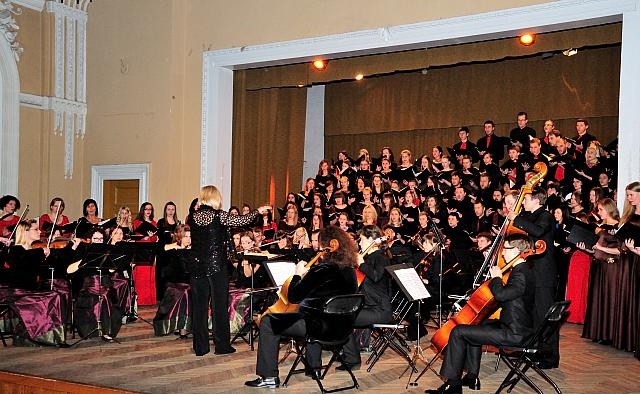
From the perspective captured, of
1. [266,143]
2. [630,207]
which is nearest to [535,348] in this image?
[630,207]

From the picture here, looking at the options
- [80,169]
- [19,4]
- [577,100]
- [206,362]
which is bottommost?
[206,362]

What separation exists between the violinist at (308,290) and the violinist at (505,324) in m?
0.94

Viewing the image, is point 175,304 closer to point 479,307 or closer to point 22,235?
point 22,235

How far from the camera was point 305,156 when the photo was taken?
53.6 feet

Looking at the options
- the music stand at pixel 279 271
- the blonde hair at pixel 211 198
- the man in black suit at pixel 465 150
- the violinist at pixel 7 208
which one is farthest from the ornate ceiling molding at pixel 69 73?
the music stand at pixel 279 271

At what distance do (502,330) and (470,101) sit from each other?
9.35 m

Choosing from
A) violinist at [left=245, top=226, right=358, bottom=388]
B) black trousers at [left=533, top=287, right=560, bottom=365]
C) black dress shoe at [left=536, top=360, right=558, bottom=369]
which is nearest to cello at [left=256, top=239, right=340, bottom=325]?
violinist at [left=245, top=226, right=358, bottom=388]

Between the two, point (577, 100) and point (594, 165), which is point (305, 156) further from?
point (594, 165)

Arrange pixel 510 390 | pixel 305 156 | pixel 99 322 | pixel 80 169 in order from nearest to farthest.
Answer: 1. pixel 510 390
2. pixel 99 322
3. pixel 80 169
4. pixel 305 156

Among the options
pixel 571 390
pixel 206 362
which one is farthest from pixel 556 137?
pixel 206 362

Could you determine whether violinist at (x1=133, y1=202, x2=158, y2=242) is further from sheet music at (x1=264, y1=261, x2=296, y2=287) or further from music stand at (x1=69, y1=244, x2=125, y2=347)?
sheet music at (x1=264, y1=261, x2=296, y2=287)

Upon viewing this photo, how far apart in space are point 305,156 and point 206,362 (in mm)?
9690

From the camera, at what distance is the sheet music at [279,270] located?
693 centimetres

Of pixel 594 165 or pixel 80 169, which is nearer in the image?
pixel 594 165
